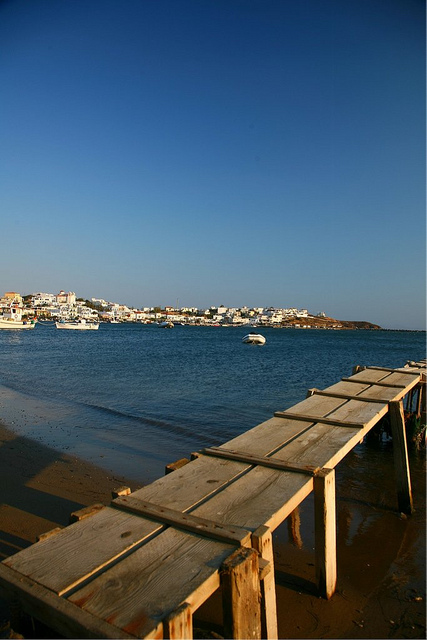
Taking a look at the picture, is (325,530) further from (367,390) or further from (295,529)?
(367,390)

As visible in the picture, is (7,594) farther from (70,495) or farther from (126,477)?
(126,477)

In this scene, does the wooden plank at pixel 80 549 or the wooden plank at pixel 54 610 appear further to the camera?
the wooden plank at pixel 80 549

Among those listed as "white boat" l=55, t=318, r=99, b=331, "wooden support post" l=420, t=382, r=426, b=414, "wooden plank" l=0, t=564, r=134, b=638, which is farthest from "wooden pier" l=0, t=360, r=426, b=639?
"white boat" l=55, t=318, r=99, b=331

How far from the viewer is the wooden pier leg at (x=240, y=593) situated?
245cm

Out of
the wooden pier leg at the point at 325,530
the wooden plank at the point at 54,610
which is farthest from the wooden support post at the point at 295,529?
the wooden plank at the point at 54,610

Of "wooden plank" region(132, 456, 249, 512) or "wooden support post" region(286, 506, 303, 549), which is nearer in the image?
"wooden plank" region(132, 456, 249, 512)

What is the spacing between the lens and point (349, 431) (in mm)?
5438

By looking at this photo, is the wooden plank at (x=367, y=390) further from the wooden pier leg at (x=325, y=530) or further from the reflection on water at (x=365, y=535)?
the wooden pier leg at (x=325, y=530)

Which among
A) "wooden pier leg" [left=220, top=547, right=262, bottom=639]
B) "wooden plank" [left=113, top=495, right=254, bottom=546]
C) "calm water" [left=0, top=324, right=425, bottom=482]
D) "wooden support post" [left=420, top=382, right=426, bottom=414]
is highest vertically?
"wooden plank" [left=113, top=495, right=254, bottom=546]

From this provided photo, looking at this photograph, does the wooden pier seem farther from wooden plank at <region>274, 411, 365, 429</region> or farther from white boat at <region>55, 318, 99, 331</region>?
white boat at <region>55, 318, 99, 331</region>

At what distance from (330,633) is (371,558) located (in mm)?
1808

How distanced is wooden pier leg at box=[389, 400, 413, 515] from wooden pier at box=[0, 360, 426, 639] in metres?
2.66

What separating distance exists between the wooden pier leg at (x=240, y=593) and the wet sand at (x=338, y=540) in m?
0.83

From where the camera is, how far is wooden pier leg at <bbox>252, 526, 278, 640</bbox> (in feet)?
9.41
